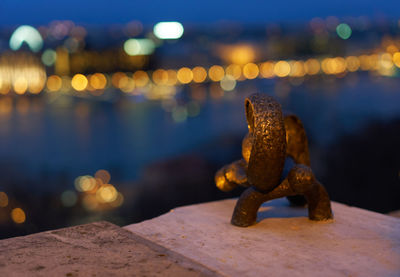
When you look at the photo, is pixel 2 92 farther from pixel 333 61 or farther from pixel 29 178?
pixel 333 61

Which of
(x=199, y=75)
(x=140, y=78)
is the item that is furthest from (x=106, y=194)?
(x=199, y=75)

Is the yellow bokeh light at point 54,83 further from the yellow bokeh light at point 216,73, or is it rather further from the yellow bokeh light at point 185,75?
the yellow bokeh light at point 216,73

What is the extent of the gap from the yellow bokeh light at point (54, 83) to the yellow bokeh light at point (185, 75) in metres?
12.9

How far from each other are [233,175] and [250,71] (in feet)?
194

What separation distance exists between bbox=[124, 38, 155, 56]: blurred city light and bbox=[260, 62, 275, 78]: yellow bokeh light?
543 inches

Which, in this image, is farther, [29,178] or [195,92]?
[195,92]

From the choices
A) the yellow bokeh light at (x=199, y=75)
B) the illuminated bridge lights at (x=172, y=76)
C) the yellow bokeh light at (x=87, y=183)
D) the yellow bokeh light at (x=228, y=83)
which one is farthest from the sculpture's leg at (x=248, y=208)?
the yellow bokeh light at (x=199, y=75)

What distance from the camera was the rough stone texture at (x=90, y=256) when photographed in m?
2.71

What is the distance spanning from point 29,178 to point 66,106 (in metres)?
24.4

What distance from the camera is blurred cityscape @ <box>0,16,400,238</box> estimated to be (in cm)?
2430

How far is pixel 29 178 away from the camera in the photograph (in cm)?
3300

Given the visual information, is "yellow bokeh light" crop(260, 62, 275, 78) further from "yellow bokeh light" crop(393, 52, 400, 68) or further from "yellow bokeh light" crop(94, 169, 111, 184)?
"yellow bokeh light" crop(94, 169, 111, 184)

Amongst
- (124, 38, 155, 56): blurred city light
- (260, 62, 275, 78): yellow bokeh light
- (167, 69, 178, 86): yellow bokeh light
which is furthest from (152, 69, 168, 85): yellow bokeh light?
(260, 62, 275, 78): yellow bokeh light

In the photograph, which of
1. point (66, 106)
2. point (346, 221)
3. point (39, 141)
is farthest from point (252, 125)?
point (66, 106)
